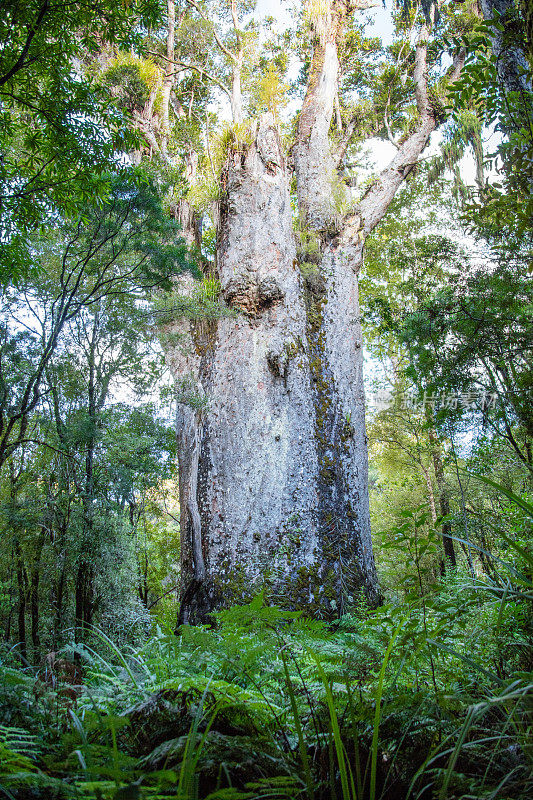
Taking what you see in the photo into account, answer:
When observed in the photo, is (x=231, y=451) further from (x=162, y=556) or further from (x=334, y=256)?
(x=162, y=556)

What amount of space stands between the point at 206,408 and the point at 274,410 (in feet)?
3.14

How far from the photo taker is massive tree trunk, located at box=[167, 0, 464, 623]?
221 inches

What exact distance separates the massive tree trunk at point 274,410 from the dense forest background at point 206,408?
17 cm

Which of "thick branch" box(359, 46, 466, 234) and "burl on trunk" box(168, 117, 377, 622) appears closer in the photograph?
"burl on trunk" box(168, 117, 377, 622)

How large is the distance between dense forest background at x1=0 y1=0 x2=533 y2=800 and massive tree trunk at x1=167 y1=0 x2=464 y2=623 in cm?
17

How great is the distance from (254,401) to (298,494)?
137cm

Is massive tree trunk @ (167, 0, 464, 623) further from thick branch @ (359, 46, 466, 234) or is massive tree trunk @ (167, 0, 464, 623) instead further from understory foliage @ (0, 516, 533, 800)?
understory foliage @ (0, 516, 533, 800)

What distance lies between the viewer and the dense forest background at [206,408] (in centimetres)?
114

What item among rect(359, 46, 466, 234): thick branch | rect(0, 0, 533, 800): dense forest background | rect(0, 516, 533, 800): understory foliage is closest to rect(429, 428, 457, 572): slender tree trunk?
rect(0, 0, 533, 800): dense forest background

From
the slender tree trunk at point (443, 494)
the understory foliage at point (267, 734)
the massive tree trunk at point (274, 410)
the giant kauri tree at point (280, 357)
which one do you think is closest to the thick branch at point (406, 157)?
the giant kauri tree at point (280, 357)

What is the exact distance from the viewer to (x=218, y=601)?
5.36 meters

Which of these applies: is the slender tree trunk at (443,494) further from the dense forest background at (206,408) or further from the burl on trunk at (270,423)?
the burl on trunk at (270,423)

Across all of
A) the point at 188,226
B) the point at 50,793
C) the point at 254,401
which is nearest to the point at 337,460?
the point at 254,401

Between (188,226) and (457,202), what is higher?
(457,202)
